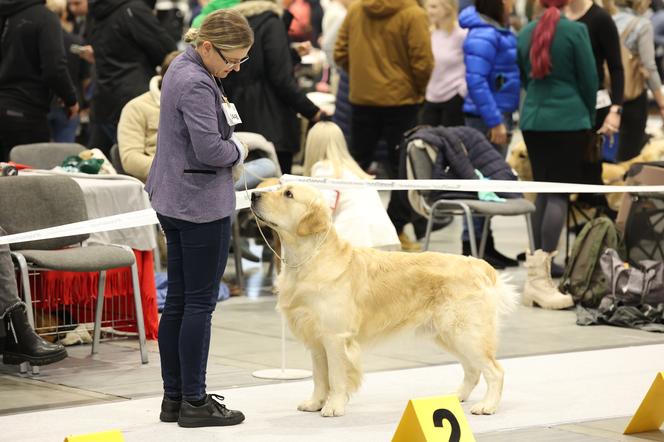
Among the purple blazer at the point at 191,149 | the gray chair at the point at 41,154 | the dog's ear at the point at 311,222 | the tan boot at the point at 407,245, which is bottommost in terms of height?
the tan boot at the point at 407,245

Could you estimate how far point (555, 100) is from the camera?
8.33m

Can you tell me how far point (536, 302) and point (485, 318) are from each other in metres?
2.80

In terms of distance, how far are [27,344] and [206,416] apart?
132 cm

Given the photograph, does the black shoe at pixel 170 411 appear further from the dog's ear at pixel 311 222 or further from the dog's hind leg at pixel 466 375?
the dog's hind leg at pixel 466 375

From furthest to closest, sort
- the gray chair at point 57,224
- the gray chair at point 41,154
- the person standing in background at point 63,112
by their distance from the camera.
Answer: the person standing in background at point 63,112 < the gray chair at point 41,154 < the gray chair at point 57,224

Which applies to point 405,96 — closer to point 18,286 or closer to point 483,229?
point 483,229

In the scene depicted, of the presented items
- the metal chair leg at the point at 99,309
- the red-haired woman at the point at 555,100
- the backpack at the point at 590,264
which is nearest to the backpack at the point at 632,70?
the red-haired woman at the point at 555,100

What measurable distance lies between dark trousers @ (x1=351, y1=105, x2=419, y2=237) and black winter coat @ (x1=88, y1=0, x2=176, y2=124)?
1.59 m

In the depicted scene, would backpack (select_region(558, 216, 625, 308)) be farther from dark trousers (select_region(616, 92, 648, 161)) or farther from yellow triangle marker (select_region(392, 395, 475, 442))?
yellow triangle marker (select_region(392, 395, 475, 442))

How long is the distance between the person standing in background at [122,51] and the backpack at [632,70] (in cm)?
374

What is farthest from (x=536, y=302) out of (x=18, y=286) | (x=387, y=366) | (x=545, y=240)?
(x=18, y=286)

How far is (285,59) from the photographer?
866cm

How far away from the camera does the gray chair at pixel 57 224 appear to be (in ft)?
19.6

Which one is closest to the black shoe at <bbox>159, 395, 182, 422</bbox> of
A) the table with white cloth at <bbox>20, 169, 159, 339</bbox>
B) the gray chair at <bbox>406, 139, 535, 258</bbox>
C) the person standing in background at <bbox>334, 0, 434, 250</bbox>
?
the table with white cloth at <bbox>20, 169, 159, 339</bbox>
